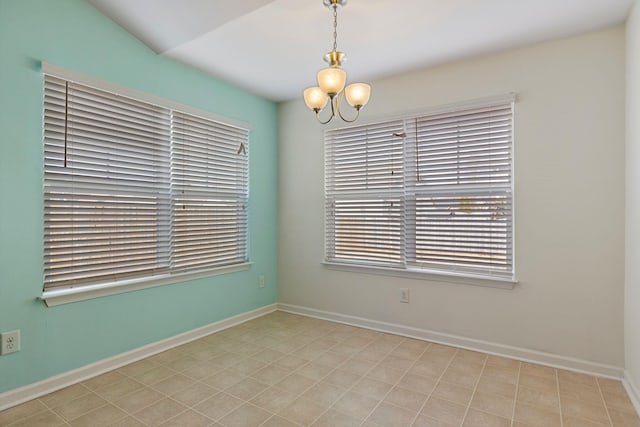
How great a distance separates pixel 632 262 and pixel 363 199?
2.01 metres

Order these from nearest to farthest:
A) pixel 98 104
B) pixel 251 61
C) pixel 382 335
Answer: pixel 98 104 → pixel 251 61 → pixel 382 335

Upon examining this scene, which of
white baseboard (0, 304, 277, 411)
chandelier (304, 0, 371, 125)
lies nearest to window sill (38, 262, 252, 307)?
white baseboard (0, 304, 277, 411)

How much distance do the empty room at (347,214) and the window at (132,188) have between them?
0.01 meters

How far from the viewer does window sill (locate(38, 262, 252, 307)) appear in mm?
2176

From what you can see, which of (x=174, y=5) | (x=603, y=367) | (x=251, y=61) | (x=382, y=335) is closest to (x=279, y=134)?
(x=251, y=61)

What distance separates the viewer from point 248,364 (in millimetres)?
2553

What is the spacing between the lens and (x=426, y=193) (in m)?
3.01

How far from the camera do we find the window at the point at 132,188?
222cm

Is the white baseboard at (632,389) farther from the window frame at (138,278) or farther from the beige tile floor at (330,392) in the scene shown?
the window frame at (138,278)

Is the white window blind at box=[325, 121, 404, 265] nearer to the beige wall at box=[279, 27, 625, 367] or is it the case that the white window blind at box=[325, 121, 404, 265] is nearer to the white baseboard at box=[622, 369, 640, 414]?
the beige wall at box=[279, 27, 625, 367]

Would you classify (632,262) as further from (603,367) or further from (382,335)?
(382,335)

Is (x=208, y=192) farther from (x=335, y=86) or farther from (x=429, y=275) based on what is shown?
(x=429, y=275)

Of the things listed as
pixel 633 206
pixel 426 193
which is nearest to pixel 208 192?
pixel 426 193

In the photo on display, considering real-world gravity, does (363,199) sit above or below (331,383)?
above
